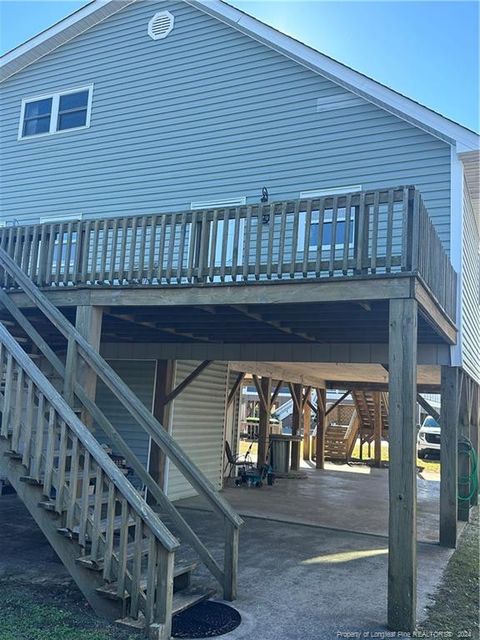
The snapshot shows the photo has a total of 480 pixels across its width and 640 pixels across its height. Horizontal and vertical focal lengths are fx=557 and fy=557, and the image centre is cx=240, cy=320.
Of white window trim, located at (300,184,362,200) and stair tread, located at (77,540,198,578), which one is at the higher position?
white window trim, located at (300,184,362,200)

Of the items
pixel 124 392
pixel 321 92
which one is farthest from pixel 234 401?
pixel 124 392

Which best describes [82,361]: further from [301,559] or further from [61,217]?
[61,217]

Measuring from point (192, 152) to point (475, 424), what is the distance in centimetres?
819


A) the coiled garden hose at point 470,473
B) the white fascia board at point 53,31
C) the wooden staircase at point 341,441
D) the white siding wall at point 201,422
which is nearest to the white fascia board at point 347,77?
the white fascia board at point 53,31

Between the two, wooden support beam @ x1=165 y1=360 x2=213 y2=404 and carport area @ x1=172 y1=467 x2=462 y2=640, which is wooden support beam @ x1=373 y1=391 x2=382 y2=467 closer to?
carport area @ x1=172 y1=467 x2=462 y2=640

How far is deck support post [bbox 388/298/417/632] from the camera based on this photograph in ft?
14.9

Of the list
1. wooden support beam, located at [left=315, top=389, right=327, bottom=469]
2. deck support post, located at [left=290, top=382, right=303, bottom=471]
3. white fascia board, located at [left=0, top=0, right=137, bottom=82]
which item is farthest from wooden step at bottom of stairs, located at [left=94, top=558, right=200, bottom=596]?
wooden support beam, located at [left=315, top=389, right=327, bottom=469]

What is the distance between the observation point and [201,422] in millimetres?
11648

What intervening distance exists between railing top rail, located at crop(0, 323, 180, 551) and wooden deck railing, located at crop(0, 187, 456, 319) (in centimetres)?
156

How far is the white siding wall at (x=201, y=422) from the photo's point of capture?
1075 centimetres

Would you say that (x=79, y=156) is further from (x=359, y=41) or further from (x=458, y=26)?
(x=458, y=26)

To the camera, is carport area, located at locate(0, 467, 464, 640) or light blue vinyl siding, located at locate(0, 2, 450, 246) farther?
light blue vinyl siding, located at locate(0, 2, 450, 246)

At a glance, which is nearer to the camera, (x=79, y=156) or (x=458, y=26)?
(x=458, y=26)

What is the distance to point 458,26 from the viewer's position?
8609 millimetres
